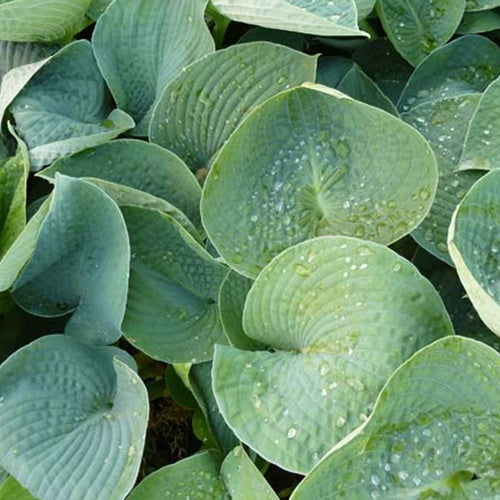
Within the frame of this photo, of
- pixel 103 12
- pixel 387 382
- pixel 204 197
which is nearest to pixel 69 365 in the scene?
pixel 204 197

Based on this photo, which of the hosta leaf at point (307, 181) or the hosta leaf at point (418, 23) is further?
the hosta leaf at point (418, 23)

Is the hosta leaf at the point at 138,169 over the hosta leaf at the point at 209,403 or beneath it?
over

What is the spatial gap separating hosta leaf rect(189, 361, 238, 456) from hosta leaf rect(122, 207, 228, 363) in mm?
25

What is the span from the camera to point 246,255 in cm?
79

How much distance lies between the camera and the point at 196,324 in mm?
830

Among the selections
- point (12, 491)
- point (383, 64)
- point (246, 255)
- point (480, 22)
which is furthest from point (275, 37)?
point (12, 491)

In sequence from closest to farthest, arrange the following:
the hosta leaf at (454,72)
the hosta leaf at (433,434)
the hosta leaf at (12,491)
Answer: the hosta leaf at (433,434), the hosta leaf at (12,491), the hosta leaf at (454,72)

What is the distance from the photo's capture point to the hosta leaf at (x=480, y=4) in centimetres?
98

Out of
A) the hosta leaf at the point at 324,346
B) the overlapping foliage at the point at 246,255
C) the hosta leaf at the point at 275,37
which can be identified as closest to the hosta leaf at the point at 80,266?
the overlapping foliage at the point at 246,255

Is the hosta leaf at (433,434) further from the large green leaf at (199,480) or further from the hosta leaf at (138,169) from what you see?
the hosta leaf at (138,169)

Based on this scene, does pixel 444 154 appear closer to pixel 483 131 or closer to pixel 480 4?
pixel 483 131

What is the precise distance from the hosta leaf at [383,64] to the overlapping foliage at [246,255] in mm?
24

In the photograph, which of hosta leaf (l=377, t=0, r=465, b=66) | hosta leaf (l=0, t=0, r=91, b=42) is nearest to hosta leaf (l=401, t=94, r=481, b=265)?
hosta leaf (l=377, t=0, r=465, b=66)

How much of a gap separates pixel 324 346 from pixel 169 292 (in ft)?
0.61
